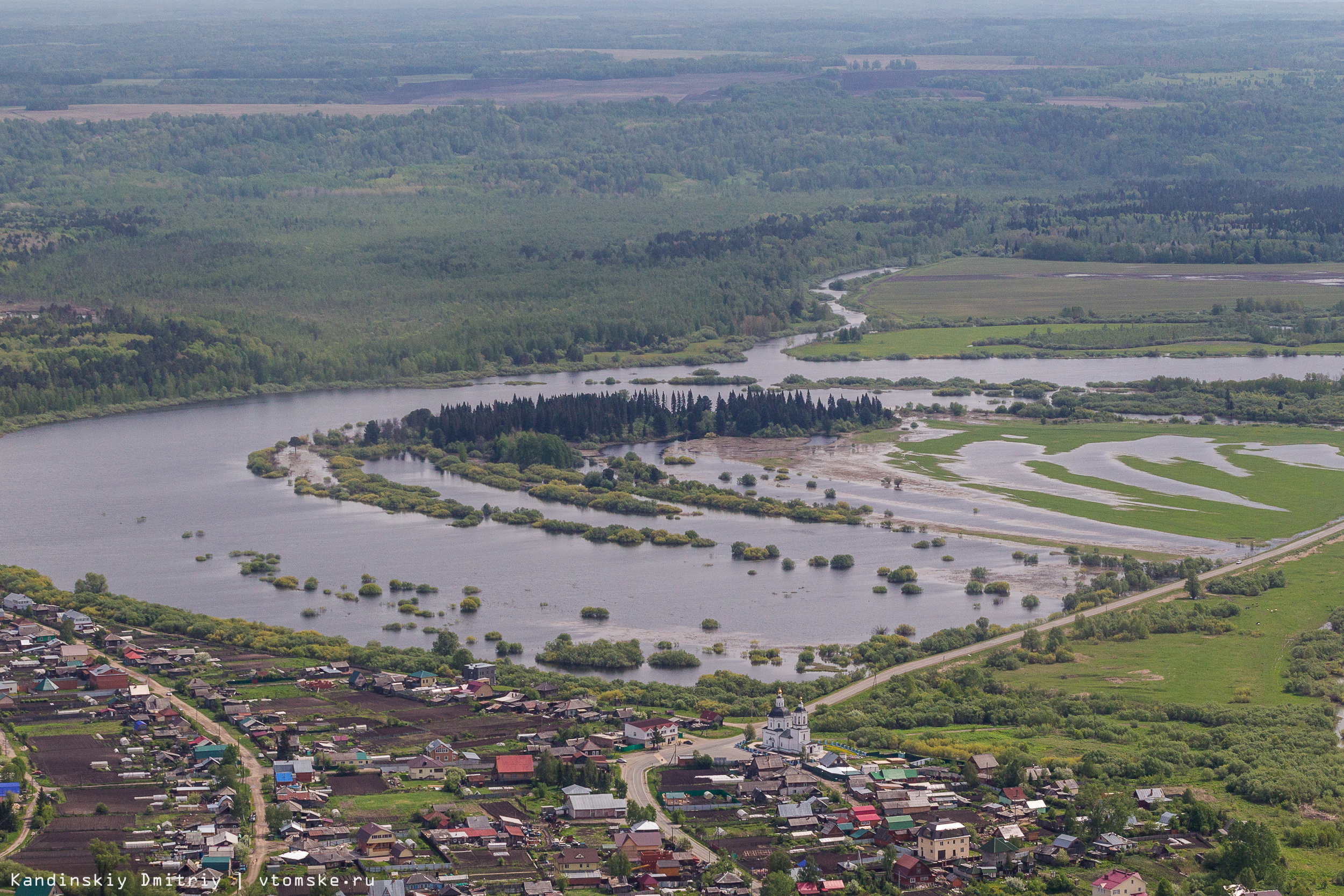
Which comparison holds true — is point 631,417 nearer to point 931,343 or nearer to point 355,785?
point 931,343

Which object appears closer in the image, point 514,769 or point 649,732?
point 514,769

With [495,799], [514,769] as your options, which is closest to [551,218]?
[514,769]

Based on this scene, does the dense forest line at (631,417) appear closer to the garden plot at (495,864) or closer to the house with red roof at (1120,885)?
the garden plot at (495,864)

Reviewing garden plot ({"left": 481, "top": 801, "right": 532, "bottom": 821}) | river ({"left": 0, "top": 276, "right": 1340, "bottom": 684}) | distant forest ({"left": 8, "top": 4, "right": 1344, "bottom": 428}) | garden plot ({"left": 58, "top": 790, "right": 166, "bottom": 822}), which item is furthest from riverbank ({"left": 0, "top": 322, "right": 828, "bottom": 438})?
garden plot ({"left": 481, "top": 801, "right": 532, "bottom": 821})

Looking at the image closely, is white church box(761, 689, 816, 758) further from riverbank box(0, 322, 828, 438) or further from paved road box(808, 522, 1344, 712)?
riverbank box(0, 322, 828, 438)

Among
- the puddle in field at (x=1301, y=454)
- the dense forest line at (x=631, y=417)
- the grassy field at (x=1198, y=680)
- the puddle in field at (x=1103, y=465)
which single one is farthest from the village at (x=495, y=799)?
the puddle in field at (x=1301, y=454)

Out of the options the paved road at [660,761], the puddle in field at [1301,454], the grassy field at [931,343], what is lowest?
the grassy field at [931,343]
